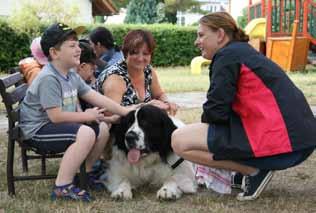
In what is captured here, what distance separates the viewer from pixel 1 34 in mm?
19281

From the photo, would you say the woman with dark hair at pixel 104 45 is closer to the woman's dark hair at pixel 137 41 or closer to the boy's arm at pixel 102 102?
the woman's dark hair at pixel 137 41

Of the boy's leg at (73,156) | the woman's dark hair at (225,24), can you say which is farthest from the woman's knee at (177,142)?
the woman's dark hair at (225,24)

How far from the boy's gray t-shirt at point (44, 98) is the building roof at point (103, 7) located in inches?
1116

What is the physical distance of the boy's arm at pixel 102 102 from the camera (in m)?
4.39

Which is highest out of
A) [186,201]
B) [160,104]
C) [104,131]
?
[160,104]

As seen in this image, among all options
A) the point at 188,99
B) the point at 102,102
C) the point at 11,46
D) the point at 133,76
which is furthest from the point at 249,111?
the point at 11,46

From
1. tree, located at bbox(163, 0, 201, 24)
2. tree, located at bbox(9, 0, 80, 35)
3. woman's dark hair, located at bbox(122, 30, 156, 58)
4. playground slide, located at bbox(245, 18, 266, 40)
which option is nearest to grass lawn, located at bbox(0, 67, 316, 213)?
woman's dark hair, located at bbox(122, 30, 156, 58)

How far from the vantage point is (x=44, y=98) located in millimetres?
3936

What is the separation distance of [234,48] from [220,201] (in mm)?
1061

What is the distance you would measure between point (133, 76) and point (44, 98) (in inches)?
41.4

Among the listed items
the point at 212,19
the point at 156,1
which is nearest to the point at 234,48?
the point at 212,19

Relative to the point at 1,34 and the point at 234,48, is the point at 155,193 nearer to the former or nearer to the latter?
the point at 234,48

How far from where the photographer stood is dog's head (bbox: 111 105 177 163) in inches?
161

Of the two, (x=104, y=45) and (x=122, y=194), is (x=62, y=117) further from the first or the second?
(x=104, y=45)
